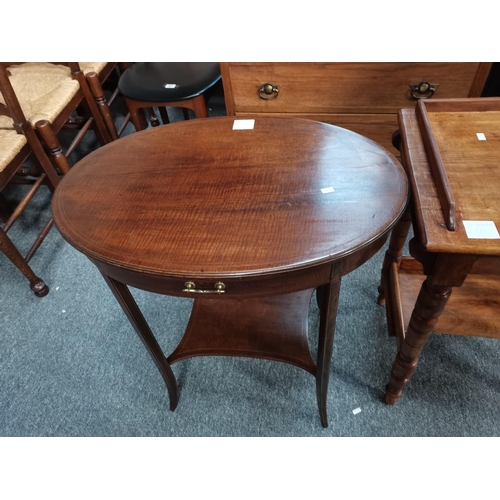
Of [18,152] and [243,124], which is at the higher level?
[243,124]

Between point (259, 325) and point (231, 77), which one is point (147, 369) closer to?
point (259, 325)

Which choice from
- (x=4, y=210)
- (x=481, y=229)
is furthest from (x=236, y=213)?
(x=4, y=210)

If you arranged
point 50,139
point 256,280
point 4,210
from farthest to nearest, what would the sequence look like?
point 4,210, point 50,139, point 256,280

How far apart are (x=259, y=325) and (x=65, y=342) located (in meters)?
0.78

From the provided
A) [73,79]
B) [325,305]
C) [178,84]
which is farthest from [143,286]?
[73,79]

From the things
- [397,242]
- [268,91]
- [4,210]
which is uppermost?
[268,91]

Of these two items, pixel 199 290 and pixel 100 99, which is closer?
pixel 199 290

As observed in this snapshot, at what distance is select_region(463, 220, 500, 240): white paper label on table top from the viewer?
0.69 metres

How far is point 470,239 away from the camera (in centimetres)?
69

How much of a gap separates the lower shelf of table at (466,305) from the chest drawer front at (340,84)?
654mm

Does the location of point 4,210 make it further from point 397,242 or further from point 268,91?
point 397,242

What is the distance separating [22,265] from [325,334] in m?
1.23

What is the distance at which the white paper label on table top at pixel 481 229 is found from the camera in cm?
69

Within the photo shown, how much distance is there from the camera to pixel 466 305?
46.4 inches
